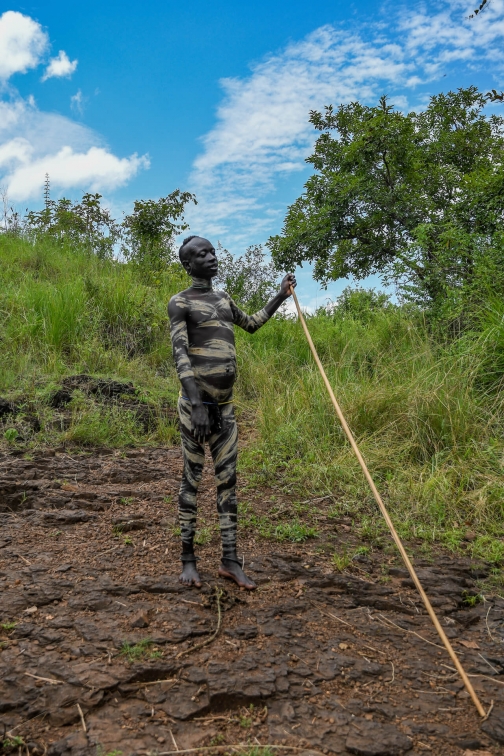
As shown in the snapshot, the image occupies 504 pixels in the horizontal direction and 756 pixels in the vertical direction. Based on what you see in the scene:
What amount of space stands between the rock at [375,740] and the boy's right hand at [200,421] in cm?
145

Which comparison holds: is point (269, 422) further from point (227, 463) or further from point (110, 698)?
point (110, 698)

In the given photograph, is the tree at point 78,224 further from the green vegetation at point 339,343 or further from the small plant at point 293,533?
the small plant at point 293,533

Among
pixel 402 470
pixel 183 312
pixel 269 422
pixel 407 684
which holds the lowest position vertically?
pixel 407 684

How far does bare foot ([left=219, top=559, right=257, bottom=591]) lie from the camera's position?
3438 millimetres

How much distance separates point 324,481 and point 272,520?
2.68 feet

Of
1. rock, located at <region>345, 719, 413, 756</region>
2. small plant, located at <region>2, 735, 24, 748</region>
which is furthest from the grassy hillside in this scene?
small plant, located at <region>2, 735, 24, 748</region>

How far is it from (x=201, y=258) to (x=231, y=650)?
2026 mm

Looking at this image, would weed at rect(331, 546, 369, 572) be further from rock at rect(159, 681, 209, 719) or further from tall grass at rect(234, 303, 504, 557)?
rock at rect(159, 681, 209, 719)

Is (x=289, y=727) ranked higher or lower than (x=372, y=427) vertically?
lower

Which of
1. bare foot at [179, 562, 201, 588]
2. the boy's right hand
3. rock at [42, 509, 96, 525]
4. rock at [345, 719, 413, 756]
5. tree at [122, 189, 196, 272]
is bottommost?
rock at [345, 719, 413, 756]

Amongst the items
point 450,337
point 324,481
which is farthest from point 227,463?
point 450,337

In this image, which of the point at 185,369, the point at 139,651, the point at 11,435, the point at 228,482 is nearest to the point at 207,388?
the point at 185,369

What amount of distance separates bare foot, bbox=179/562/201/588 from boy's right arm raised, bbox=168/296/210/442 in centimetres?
79

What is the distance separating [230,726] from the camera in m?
2.40
